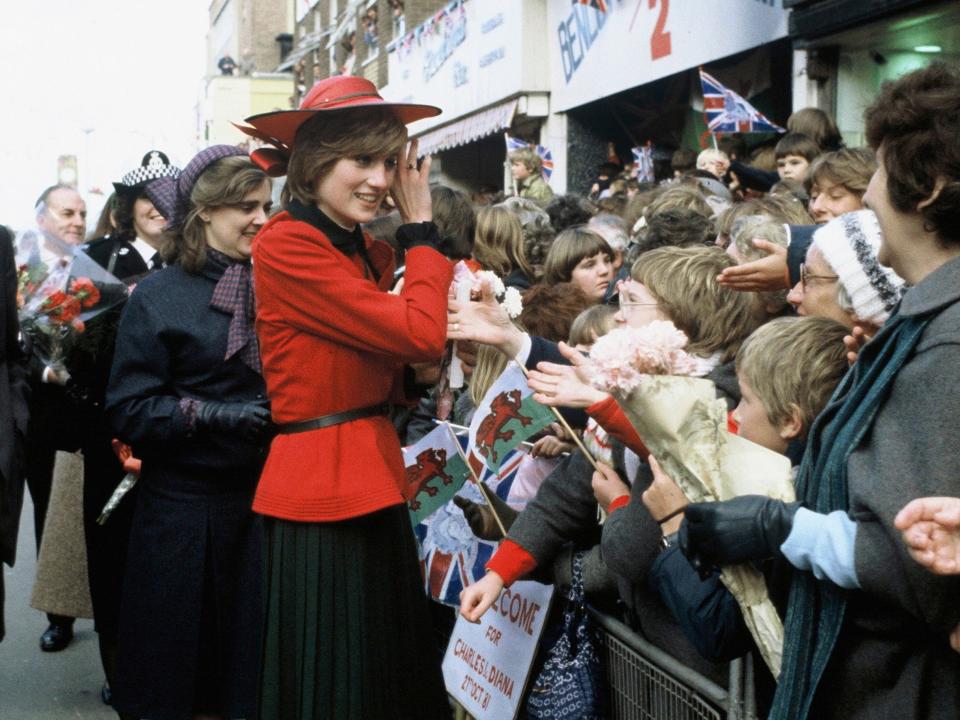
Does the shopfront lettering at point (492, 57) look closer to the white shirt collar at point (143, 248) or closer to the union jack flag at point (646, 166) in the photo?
the union jack flag at point (646, 166)

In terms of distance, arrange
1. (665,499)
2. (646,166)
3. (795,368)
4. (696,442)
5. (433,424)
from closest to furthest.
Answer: (696,442) → (665,499) → (795,368) → (433,424) → (646,166)

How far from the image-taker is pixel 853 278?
297 centimetres

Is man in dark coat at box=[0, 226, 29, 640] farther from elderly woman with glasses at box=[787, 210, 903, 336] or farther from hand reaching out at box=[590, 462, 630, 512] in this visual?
elderly woman with glasses at box=[787, 210, 903, 336]

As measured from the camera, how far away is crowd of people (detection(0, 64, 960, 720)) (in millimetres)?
2199

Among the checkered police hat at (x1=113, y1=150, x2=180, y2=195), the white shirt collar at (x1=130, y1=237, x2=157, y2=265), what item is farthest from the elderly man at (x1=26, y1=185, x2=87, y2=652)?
the checkered police hat at (x1=113, y1=150, x2=180, y2=195)

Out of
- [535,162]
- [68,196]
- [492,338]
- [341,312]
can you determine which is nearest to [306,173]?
[341,312]

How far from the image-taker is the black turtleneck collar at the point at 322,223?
3.31m

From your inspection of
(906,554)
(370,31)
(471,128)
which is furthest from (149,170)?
(370,31)

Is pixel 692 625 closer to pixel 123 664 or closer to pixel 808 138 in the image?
pixel 123 664

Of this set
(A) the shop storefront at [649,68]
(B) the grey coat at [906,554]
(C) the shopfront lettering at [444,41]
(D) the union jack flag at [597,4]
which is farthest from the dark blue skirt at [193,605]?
(C) the shopfront lettering at [444,41]

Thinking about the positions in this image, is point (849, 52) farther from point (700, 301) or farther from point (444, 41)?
point (444, 41)

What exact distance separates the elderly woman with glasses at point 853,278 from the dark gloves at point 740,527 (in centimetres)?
70

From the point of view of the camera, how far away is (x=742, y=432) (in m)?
2.90

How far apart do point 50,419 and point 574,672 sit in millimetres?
2595
